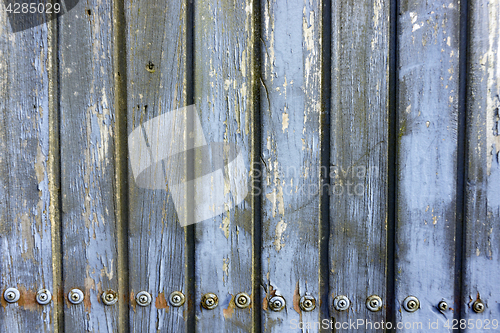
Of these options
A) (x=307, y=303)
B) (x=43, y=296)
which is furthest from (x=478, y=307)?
(x=43, y=296)

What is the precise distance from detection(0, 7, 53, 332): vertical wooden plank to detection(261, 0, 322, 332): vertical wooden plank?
0.73 meters

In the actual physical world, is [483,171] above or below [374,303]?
above

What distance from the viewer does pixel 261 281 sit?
0.94 m

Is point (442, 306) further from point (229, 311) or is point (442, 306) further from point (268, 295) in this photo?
point (229, 311)

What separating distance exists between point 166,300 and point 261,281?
33 centimetres

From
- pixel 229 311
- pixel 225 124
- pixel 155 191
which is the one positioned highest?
pixel 225 124

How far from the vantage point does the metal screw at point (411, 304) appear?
94cm

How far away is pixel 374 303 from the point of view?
0.94m

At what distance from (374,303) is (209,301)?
0.55 metres

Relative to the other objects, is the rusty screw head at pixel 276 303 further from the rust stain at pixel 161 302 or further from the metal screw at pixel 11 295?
the metal screw at pixel 11 295

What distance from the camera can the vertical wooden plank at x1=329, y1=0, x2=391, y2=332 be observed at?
911 mm

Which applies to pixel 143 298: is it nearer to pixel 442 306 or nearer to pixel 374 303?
pixel 374 303

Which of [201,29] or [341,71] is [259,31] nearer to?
[201,29]

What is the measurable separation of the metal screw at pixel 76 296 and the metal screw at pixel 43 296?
2.7 inches
